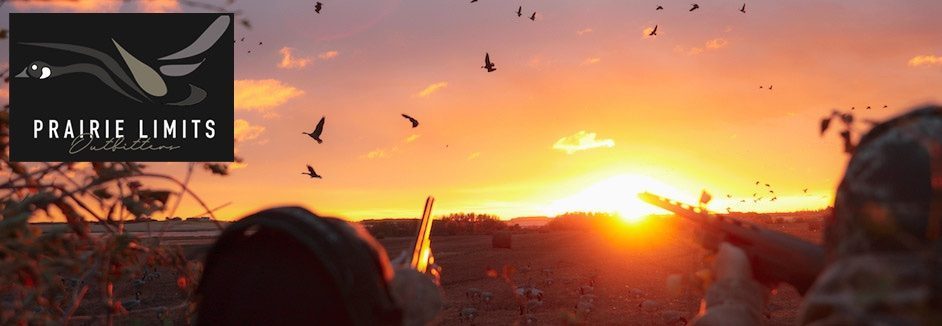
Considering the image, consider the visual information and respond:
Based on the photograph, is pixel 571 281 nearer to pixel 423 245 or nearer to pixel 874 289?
pixel 423 245

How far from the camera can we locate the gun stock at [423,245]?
3143mm

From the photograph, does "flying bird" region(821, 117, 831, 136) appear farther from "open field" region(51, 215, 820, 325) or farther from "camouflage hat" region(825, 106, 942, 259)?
"open field" region(51, 215, 820, 325)

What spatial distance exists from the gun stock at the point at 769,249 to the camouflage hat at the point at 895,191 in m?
1.06

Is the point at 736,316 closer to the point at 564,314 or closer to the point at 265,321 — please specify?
the point at 564,314

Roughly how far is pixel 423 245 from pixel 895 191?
2.03 meters

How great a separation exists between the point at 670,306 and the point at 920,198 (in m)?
→ 9.65

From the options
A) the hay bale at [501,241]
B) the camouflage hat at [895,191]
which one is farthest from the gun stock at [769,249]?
the hay bale at [501,241]

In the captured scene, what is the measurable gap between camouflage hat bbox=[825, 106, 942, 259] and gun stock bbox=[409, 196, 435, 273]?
1.53m

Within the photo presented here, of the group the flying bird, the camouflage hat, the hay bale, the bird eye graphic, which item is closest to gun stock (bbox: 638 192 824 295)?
the flying bird

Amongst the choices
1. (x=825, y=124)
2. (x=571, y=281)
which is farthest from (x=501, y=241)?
(x=825, y=124)

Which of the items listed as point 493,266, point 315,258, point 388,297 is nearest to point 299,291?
point 315,258

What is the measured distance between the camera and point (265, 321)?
2.27m

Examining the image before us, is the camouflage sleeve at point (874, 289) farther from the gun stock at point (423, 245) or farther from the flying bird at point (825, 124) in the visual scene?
the gun stock at point (423, 245)

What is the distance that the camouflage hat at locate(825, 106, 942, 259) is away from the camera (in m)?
1.83
